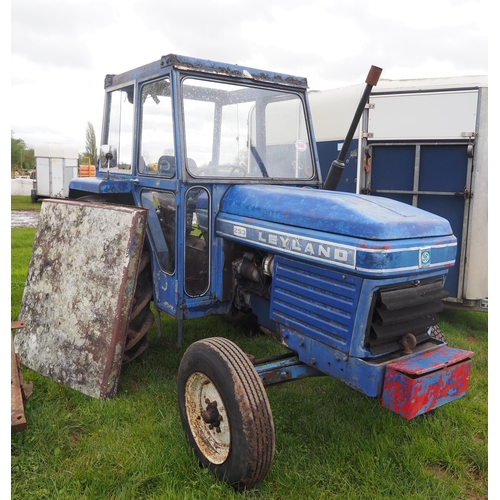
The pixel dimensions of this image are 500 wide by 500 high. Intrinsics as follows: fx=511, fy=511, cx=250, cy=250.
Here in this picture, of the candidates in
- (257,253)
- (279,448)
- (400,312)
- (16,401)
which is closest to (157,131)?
(257,253)

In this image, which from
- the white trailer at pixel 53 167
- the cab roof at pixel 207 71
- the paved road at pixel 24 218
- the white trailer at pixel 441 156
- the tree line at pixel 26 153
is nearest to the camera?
the cab roof at pixel 207 71

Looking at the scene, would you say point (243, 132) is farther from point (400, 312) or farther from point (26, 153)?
point (26, 153)

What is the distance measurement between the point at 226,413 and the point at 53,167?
16.1m

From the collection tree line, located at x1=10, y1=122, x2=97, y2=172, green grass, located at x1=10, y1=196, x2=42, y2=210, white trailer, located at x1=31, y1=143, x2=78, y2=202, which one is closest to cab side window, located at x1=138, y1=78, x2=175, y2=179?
green grass, located at x1=10, y1=196, x2=42, y2=210

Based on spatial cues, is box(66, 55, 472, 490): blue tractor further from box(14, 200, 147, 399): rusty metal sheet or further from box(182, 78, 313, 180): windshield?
box(14, 200, 147, 399): rusty metal sheet

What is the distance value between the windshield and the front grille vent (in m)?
1.43

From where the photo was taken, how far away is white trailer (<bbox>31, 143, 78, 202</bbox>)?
16953 millimetres

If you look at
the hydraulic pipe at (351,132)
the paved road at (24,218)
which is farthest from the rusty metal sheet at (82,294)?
the paved road at (24,218)

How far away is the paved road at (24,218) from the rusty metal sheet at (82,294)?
738cm

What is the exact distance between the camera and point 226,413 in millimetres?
2572

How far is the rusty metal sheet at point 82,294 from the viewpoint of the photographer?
3.35 metres

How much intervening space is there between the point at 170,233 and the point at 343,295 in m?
1.43

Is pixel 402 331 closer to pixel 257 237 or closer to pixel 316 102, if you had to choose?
pixel 257 237

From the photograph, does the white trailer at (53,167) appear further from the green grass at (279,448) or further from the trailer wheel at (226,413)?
the trailer wheel at (226,413)
